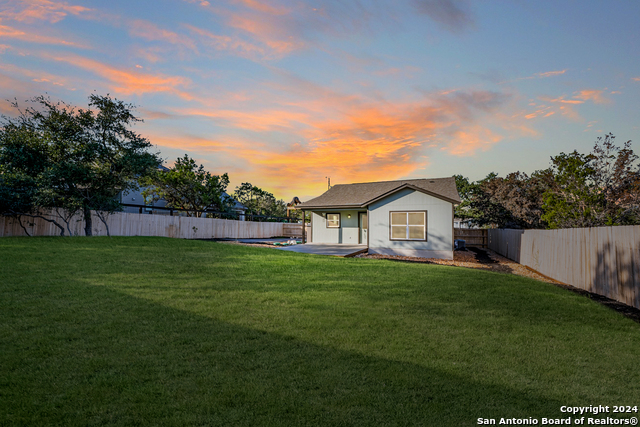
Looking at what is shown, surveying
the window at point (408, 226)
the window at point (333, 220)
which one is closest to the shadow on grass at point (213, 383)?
the window at point (408, 226)

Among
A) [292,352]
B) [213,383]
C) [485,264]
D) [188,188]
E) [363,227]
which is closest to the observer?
[213,383]

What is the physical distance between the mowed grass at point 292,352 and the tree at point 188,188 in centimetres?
2115

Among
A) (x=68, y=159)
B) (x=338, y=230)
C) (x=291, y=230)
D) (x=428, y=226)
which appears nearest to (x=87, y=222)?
(x=68, y=159)

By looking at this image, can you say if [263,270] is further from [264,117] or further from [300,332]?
[264,117]

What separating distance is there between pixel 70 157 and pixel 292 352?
17050 mm

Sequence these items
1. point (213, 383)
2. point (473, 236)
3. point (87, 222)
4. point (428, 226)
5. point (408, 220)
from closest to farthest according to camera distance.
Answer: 1. point (213, 383)
2. point (87, 222)
3. point (428, 226)
4. point (408, 220)
5. point (473, 236)

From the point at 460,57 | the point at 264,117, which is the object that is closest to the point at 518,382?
the point at 460,57

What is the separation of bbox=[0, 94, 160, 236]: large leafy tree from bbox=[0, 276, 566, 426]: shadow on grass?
12776mm

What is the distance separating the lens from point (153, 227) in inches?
896

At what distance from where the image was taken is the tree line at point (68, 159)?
14766 mm

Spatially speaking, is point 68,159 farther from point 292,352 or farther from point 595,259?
point 595,259

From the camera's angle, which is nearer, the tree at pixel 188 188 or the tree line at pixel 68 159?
the tree line at pixel 68 159

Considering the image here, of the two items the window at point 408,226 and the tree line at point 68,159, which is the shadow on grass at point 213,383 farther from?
the window at point 408,226

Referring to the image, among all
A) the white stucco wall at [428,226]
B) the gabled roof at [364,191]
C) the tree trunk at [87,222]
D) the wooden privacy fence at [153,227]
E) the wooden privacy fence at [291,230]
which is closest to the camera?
the wooden privacy fence at [153,227]
